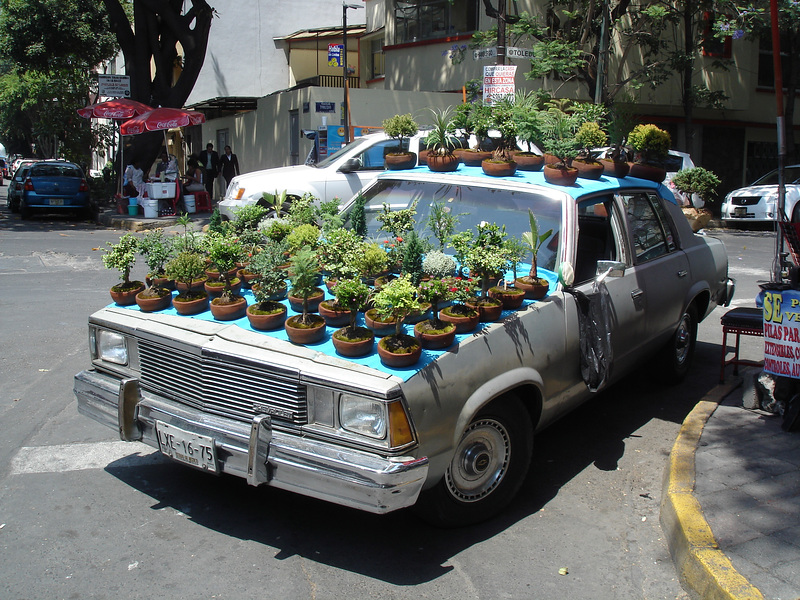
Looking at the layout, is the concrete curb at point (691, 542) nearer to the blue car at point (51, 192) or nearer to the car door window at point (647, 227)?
the car door window at point (647, 227)

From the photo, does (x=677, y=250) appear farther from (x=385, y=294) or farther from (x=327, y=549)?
(x=327, y=549)

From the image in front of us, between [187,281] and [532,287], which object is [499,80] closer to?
[532,287]

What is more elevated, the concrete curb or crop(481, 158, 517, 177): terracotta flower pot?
crop(481, 158, 517, 177): terracotta flower pot

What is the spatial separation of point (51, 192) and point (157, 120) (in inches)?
153

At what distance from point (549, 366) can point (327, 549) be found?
1.53m

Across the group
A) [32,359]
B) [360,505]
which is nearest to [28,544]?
[360,505]

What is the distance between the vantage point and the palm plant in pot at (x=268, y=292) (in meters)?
3.72

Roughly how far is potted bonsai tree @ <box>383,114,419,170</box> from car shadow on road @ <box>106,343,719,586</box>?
2.25 meters

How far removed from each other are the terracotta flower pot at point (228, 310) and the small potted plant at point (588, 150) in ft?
8.42

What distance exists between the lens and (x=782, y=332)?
4668 mm

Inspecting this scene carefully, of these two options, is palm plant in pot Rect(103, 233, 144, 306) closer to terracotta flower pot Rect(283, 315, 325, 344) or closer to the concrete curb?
terracotta flower pot Rect(283, 315, 325, 344)

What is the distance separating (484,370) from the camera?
354cm

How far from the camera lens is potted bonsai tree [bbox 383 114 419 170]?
548 centimetres

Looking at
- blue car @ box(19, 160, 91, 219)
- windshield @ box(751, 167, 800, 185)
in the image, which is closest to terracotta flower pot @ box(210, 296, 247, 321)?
windshield @ box(751, 167, 800, 185)
